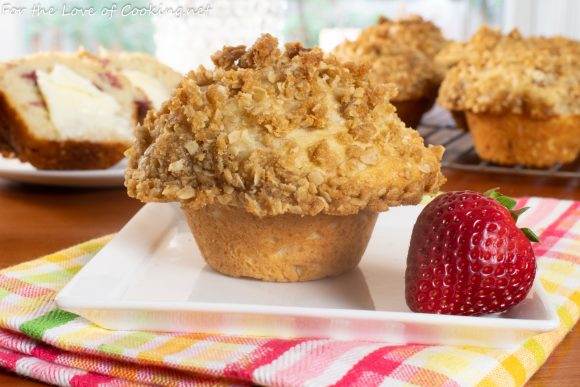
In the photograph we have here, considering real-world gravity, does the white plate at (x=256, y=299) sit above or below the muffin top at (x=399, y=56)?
above

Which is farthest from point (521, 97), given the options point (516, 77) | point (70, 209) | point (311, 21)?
point (311, 21)

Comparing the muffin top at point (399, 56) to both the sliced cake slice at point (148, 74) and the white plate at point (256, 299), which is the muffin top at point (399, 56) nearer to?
the sliced cake slice at point (148, 74)

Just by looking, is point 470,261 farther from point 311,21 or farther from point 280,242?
point 311,21

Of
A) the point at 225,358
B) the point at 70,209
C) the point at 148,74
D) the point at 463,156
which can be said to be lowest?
the point at 463,156

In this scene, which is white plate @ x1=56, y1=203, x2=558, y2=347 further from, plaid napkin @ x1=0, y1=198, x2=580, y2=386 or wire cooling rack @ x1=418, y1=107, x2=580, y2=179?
wire cooling rack @ x1=418, y1=107, x2=580, y2=179

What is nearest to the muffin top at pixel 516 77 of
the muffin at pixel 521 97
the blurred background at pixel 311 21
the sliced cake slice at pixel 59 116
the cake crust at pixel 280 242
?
the muffin at pixel 521 97

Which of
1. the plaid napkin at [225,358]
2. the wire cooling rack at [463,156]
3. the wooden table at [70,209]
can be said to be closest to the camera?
the plaid napkin at [225,358]
